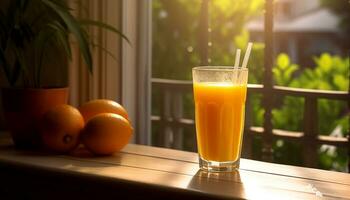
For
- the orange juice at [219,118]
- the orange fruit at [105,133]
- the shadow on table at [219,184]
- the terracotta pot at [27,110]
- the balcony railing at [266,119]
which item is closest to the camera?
the shadow on table at [219,184]

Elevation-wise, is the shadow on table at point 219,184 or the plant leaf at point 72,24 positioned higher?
the plant leaf at point 72,24

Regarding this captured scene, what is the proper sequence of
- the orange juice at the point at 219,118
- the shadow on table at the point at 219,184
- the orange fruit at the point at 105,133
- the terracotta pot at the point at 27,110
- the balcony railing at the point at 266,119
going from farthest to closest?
1. the balcony railing at the point at 266,119
2. the terracotta pot at the point at 27,110
3. the orange fruit at the point at 105,133
4. the orange juice at the point at 219,118
5. the shadow on table at the point at 219,184

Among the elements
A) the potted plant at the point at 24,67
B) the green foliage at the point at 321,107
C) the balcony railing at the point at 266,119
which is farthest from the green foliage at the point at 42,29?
the green foliage at the point at 321,107

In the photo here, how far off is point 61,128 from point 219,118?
36cm

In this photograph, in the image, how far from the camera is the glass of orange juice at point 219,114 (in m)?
1.02

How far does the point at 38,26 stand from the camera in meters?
1.35

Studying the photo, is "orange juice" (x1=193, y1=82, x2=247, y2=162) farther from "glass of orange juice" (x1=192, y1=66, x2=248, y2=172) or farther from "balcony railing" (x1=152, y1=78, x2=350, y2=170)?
"balcony railing" (x1=152, y1=78, x2=350, y2=170)

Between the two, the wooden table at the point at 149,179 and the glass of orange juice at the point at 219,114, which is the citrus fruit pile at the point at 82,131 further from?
the glass of orange juice at the point at 219,114

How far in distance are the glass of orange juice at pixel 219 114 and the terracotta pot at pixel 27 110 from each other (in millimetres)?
395

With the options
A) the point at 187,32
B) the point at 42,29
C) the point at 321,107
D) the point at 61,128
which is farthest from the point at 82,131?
the point at 187,32

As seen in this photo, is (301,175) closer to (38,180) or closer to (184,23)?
(38,180)

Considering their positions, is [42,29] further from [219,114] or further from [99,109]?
[219,114]

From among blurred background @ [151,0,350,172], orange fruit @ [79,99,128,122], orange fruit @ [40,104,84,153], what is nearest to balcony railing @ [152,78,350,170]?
blurred background @ [151,0,350,172]

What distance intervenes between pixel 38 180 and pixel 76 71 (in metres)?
0.42
